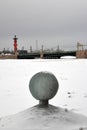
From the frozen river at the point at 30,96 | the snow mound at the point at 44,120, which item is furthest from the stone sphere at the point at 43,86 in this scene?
the frozen river at the point at 30,96

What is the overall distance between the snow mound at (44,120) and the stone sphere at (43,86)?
216 millimetres

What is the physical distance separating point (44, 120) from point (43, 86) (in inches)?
19.9

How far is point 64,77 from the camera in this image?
21.9ft

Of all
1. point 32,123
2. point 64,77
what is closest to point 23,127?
point 32,123

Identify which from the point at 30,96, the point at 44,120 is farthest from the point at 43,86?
the point at 30,96

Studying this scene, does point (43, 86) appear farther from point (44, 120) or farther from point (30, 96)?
point (30, 96)

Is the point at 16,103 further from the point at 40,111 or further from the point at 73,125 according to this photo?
the point at 73,125

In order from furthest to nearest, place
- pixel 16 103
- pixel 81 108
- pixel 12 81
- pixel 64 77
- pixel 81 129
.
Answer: pixel 64 77 < pixel 12 81 < pixel 16 103 < pixel 81 108 < pixel 81 129

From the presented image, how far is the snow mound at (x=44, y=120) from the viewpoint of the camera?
117 inches

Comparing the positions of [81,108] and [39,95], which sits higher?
[39,95]

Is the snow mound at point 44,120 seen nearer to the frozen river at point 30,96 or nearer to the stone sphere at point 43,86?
the stone sphere at point 43,86

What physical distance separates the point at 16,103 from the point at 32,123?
1.41 m

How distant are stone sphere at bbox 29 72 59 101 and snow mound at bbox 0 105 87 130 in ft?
0.71

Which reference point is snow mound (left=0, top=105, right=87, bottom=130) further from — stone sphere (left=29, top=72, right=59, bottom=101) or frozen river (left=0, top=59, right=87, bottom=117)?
frozen river (left=0, top=59, right=87, bottom=117)
